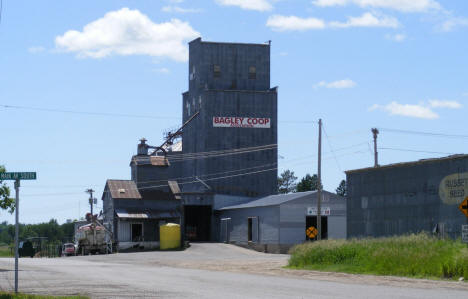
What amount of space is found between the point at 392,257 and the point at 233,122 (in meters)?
46.5

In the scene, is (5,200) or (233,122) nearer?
(5,200)

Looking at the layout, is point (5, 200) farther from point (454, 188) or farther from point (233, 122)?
point (233, 122)

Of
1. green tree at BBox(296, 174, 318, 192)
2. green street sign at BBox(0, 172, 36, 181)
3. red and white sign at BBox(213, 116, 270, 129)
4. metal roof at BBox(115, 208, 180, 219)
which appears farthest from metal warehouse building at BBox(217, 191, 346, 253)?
green tree at BBox(296, 174, 318, 192)

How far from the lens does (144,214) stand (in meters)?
65.0

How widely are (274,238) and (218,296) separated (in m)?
40.6

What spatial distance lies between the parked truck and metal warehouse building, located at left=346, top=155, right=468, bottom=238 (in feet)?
89.2

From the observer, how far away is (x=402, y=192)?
1469 inches

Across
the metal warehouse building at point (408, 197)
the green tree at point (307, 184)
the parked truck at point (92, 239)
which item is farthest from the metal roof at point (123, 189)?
the green tree at point (307, 184)

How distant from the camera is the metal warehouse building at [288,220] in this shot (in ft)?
190

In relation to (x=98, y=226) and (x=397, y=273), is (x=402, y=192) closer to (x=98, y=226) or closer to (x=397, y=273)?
(x=397, y=273)

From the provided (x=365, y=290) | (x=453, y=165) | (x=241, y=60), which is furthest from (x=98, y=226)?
(x=365, y=290)

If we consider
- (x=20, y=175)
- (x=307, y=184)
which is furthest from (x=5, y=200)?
(x=307, y=184)

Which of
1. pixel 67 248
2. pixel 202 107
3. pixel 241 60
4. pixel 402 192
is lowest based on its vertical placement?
pixel 67 248

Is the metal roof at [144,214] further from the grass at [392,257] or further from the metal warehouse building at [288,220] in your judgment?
the grass at [392,257]
